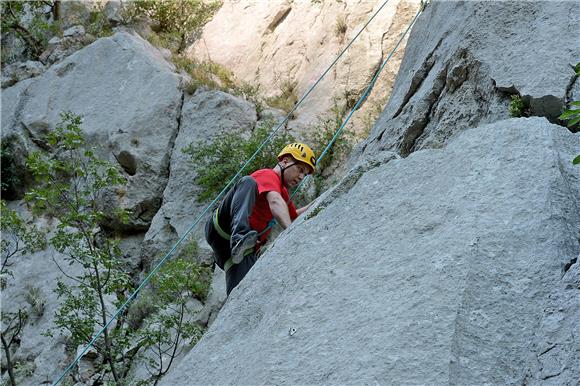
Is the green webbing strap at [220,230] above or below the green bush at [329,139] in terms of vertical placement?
above

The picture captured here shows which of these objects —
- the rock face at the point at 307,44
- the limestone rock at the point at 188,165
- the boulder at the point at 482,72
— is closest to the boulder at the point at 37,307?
the limestone rock at the point at 188,165

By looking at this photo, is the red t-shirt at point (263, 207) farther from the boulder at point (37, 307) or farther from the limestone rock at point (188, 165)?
the boulder at point (37, 307)

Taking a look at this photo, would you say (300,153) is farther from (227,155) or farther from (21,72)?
(21,72)

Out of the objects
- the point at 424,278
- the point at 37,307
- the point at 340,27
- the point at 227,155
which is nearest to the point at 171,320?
the point at 37,307

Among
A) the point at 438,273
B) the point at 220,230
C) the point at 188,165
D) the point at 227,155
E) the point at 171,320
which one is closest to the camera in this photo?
the point at 438,273

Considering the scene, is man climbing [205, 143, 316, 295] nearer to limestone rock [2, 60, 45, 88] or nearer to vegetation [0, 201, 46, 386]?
vegetation [0, 201, 46, 386]

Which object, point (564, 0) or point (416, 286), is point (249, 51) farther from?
point (416, 286)

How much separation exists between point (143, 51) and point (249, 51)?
2027 millimetres

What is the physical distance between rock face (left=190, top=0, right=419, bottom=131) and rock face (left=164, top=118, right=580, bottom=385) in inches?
260

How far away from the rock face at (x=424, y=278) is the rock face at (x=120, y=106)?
21.0ft

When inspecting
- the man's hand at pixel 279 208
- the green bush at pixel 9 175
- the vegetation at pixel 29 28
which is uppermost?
the vegetation at pixel 29 28

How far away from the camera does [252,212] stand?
6.33 m

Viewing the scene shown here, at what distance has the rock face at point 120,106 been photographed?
35.0ft

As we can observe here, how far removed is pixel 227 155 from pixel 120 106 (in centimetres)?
265
